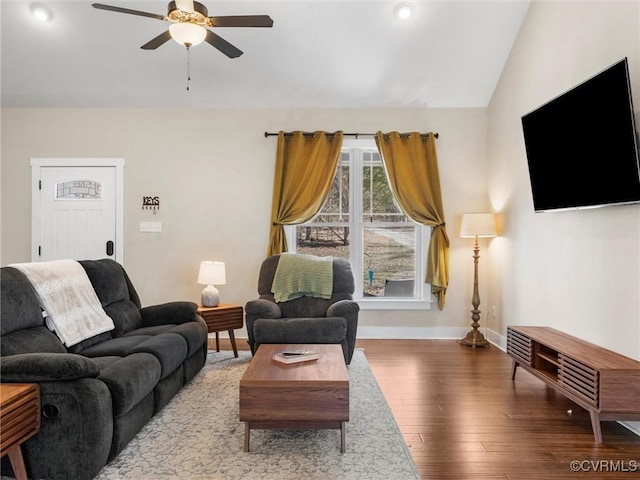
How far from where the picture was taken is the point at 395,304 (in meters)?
5.07

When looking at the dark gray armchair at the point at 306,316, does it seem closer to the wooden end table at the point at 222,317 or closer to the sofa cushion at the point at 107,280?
the wooden end table at the point at 222,317

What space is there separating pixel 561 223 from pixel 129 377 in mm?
3344

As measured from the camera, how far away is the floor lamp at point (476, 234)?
4594 millimetres

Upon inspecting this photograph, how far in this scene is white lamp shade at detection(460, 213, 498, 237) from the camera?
15.0 ft

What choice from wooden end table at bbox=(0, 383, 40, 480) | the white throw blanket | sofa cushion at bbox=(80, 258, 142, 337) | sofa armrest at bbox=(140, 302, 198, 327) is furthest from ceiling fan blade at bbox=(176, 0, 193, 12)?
sofa armrest at bbox=(140, 302, 198, 327)

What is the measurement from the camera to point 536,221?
154 inches

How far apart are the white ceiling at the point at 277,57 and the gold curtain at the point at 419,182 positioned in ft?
1.58

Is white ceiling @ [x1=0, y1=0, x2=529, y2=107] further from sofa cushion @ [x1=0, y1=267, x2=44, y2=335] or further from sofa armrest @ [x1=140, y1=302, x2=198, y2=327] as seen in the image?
sofa cushion @ [x1=0, y1=267, x2=44, y2=335]

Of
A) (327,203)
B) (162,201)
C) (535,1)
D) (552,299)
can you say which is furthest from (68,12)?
(552,299)

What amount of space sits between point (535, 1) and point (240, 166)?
134 inches

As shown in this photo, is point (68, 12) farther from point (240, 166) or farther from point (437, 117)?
point (437, 117)

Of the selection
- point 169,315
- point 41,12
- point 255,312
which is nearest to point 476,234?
point 255,312

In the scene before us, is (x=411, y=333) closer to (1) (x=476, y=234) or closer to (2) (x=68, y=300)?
(1) (x=476, y=234)

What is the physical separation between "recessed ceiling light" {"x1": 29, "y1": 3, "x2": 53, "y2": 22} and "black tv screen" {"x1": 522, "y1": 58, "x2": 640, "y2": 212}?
4.50m
